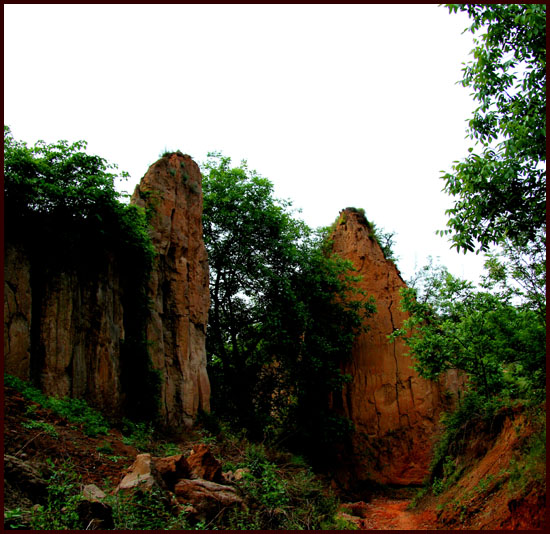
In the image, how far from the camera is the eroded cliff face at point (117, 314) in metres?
9.79

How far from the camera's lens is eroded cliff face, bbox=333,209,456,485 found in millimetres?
18422

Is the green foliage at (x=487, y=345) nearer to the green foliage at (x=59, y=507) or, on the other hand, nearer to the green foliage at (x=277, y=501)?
the green foliage at (x=277, y=501)

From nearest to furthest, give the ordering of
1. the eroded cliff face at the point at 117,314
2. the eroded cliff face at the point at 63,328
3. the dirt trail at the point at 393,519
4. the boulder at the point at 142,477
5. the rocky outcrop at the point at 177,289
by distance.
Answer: the boulder at the point at 142,477 < the eroded cliff face at the point at 63,328 < the eroded cliff face at the point at 117,314 < the dirt trail at the point at 393,519 < the rocky outcrop at the point at 177,289

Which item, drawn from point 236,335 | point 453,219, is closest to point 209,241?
point 236,335

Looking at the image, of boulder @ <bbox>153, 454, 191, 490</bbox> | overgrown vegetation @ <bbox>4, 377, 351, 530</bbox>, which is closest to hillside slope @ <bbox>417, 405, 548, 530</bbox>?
overgrown vegetation @ <bbox>4, 377, 351, 530</bbox>

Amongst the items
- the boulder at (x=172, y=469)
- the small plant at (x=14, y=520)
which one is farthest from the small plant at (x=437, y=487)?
the small plant at (x=14, y=520)

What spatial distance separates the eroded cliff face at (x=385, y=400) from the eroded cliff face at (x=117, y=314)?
26.8 ft

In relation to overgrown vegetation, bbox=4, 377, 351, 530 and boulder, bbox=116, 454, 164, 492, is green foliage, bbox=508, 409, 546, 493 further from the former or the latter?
boulder, bbox=116, 454, 164, 492

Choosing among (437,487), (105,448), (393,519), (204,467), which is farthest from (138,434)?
(437,487)

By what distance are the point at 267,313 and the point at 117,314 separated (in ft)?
24.1

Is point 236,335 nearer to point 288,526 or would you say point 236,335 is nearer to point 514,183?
point 288,526

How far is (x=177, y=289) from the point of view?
48.9ft

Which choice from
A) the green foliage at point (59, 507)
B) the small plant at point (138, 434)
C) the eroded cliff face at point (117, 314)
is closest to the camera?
the green foliage at point (59, 507)

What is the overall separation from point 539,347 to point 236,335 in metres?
12.7
